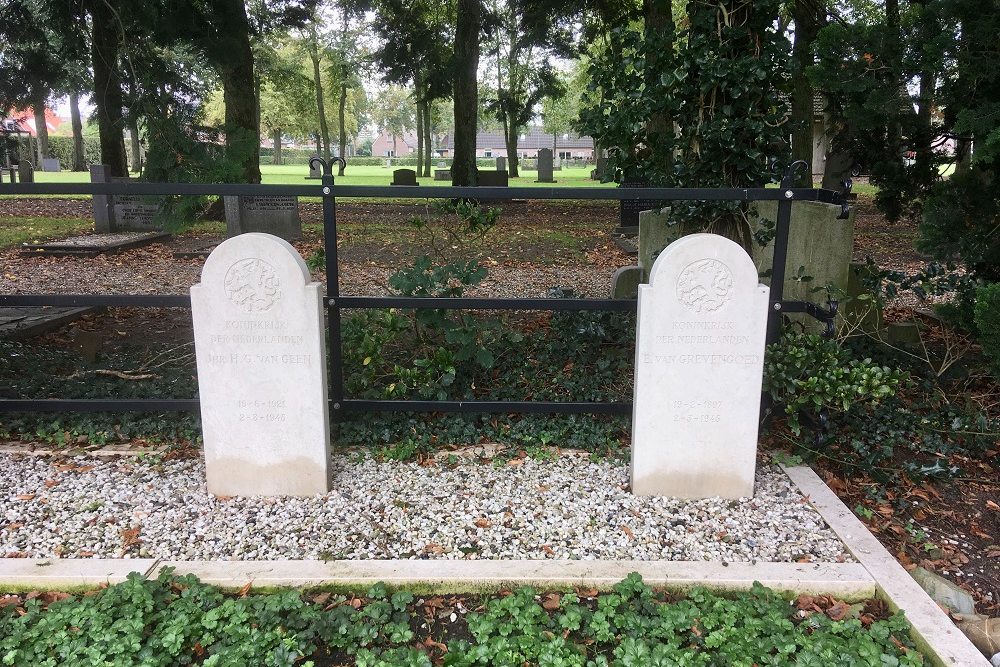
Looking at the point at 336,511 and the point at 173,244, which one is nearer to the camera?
the point at 336,511

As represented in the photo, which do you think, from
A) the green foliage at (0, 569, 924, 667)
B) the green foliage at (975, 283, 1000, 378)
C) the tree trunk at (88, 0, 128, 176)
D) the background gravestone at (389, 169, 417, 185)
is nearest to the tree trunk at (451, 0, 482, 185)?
the background gravestone at (389, 169, 417, 185)

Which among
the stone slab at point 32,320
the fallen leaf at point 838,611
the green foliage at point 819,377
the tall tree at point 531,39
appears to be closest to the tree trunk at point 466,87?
the tall tree at point 531,39

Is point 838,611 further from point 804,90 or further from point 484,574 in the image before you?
point 804,90

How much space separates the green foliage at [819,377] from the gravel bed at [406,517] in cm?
45

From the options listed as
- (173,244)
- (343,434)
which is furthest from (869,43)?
(173,244)

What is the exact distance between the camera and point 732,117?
4.95m

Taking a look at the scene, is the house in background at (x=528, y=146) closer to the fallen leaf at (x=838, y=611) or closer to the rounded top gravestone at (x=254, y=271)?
the rounded top gravestone at (x=254, y=271)

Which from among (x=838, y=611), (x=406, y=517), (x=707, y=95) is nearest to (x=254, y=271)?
(x=406, y=517)

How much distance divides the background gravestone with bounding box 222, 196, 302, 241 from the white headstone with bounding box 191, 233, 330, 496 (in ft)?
29.8

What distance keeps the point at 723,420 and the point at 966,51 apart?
8.29 ft

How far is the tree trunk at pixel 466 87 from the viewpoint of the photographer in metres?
16.4

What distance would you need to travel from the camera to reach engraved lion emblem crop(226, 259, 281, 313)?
3.47 metres

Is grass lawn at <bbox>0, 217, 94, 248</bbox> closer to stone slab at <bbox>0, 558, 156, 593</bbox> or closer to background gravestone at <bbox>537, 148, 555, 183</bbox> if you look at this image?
stone slab at <bbox>0, 558, 156, 593</bbox>

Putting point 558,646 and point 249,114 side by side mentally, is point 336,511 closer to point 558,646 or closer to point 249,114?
point 558,646
